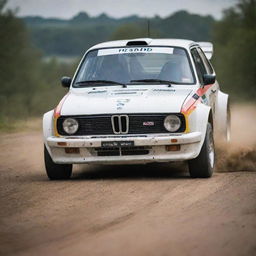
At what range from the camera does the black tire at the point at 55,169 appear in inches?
Result: 440

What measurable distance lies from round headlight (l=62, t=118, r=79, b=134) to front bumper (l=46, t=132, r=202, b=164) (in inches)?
3.4

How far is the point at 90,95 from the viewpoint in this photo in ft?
37.7

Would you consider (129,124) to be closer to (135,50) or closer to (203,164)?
(203,164)

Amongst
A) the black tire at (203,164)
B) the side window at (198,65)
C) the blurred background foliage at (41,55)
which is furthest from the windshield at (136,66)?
the blurred background foliage at (41,55)

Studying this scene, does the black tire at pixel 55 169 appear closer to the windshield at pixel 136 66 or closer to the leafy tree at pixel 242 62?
the windshield at pixel 136 66

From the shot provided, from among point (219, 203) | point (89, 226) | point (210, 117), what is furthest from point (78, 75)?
point (89, 226)

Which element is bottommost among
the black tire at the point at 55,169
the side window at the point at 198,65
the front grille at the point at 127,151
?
the black tire at the point at 55,169

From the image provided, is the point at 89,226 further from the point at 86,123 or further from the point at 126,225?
the point at 86,123

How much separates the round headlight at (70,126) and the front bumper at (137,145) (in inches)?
3.4

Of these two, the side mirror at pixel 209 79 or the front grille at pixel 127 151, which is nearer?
the front grille at pixel 127 151

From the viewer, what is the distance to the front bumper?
10617 millimetres

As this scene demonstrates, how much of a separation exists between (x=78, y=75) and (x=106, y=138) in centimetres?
184

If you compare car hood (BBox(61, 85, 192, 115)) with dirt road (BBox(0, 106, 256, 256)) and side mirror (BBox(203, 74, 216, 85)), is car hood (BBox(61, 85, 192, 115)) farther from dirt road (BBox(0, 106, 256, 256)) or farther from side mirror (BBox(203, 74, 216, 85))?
dirt road (BBox(0, 106, 256, 256))

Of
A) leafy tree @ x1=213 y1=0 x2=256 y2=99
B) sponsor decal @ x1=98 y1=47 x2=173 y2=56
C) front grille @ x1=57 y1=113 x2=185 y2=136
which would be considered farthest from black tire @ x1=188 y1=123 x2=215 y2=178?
leafy tree @ x1=213 y1=0 x2=256 y2=99
